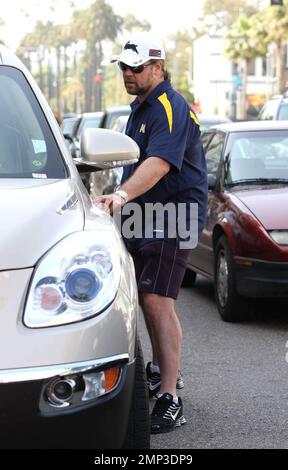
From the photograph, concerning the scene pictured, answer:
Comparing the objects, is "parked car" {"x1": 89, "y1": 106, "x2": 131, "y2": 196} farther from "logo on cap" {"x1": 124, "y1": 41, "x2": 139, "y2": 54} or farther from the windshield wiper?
"logo on cap" {"x1": 124, "y1": 41, "x2": 139, "y2": 54}

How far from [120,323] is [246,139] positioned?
561cm

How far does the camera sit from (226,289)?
25.9ft

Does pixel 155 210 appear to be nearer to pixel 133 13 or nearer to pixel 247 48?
pixel 247 48

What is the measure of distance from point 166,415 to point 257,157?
4.11 meters

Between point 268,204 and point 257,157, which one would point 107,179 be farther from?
point 268,204

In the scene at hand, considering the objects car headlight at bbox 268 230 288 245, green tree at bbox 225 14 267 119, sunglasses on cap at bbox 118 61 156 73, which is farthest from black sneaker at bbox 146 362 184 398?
green tree at bbox 225 14 267 119

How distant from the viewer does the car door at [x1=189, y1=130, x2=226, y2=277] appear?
8.49 meters

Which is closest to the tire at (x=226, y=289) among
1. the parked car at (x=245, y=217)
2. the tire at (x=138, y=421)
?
the parked car at (x=245, y=217)

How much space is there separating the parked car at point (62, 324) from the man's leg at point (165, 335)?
48.5 inches

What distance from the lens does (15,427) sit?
10.3 ft

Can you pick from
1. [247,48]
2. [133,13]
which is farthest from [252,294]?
[133,13]

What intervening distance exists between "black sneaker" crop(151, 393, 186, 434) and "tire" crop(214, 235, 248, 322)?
9.04 feet

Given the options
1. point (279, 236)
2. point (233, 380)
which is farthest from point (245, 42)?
point (233, 380)

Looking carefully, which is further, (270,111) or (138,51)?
(270,111)
